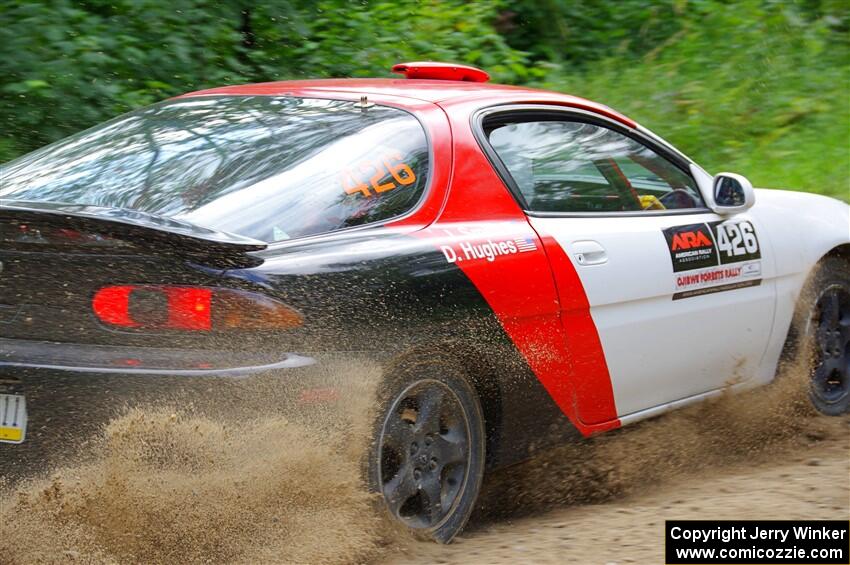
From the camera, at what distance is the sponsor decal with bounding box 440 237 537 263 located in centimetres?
386

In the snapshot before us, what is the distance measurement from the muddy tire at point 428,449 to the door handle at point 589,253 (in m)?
0.70

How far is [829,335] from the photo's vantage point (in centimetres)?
564

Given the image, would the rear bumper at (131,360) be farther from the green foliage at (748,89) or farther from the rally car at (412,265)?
the green foliage at (748,89)

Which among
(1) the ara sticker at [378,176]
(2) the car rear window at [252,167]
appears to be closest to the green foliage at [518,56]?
(2) the car rear window at [252,167]

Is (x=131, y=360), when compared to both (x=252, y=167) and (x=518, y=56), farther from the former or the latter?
(x=518, y=56)

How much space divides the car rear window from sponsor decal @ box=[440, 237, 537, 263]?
227 mm

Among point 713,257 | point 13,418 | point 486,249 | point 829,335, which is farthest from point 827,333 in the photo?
point 13,418

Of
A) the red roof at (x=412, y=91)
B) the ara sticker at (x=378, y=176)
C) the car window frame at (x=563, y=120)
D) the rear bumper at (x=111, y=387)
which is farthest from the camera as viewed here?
the red roof at (x=412, y=91)

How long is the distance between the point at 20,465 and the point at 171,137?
4.43ft

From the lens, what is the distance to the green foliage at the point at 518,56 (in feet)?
24.2

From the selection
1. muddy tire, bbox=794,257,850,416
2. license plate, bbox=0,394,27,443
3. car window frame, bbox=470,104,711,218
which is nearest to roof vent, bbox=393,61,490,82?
car window frame, bbox=470,104,711,218

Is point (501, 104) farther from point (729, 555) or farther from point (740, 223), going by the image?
point (729, 555)
